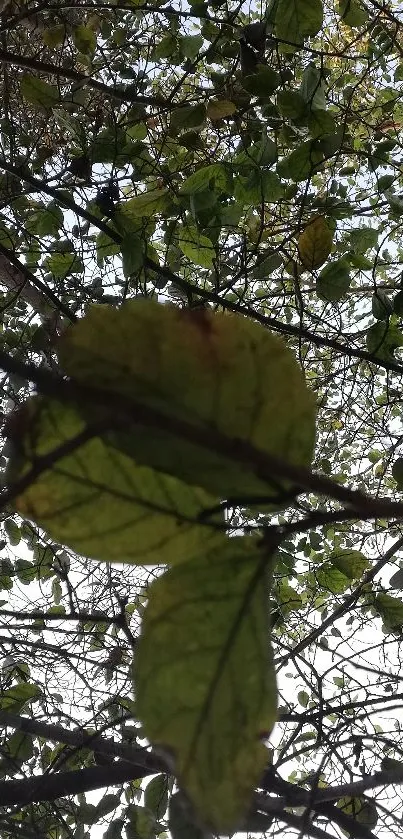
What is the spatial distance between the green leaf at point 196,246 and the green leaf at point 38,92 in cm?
28

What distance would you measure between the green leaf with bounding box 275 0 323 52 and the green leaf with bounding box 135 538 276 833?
27.4 inches

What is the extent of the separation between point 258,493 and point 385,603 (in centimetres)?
86

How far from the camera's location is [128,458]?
224mm

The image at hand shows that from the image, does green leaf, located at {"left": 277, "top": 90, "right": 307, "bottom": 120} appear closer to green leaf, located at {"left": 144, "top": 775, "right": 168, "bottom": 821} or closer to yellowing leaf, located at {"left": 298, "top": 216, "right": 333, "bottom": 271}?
yellowing leaf, located at {"left": 298, "top": 216, "right": 333, "bottom": 271}

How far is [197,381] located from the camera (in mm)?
197

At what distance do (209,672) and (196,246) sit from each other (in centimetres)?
88

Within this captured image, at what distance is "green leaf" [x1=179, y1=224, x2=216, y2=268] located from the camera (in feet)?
3.38

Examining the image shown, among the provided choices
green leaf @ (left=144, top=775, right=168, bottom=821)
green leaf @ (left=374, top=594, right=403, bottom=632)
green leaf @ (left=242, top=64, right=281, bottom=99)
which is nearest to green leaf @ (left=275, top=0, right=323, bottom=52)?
green leaf @ (left=242, top=64, right=281, bottom=99)

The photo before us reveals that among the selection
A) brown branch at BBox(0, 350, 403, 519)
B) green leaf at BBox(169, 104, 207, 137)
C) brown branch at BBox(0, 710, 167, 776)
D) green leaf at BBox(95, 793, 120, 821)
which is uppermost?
green leaf at BBox(169, 104, 207, 137)

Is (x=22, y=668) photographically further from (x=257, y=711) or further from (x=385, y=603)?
(x=257, y=711)

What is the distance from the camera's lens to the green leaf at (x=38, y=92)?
0.92 metres

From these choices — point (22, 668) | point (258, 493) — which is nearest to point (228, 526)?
point (258, 493)

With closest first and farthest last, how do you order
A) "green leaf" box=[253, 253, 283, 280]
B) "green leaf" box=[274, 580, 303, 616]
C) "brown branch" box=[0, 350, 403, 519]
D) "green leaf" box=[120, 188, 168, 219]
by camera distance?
"brown branch" box=[0, 350, 403, 519] → "green leaf" box=[120, 188, 168, 219] → "green leaf" box=[253, 253, 283, 280] → "green leaf" box=[274, 580, 303, 616]

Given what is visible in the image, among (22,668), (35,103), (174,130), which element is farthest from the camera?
(22,668)
